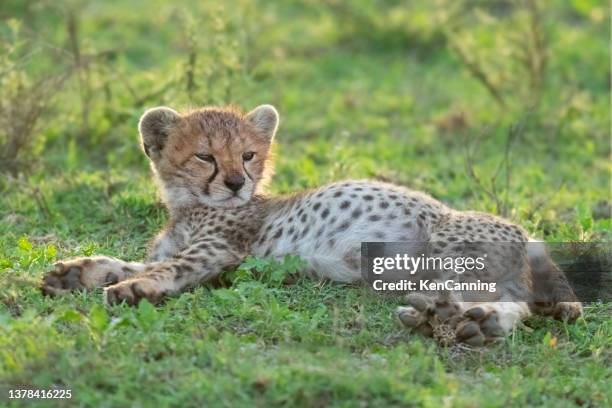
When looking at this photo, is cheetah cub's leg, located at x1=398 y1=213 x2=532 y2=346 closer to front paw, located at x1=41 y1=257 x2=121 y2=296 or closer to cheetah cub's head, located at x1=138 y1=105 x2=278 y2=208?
cheetah cub's head, located at x1=138 y1=105 x2=278 y2=208

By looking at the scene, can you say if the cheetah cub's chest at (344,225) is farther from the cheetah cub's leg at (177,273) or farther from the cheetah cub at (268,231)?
the cheetah cub's leg at (177,273)

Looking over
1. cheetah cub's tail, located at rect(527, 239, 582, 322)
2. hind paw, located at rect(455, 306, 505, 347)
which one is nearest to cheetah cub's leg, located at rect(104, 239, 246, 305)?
hind paw, located at rect(455, 306, 505, 347)

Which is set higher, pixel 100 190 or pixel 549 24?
pixel 549 24

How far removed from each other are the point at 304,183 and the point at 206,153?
2.21 meters

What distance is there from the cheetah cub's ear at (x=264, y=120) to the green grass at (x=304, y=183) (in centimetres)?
104

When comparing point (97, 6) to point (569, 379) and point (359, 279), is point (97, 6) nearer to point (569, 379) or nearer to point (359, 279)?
point (359, 279)

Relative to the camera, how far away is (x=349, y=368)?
5.42 m

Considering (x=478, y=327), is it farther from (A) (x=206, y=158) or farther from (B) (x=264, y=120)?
(B) (x=264, y=120)

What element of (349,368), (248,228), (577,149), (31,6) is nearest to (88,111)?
(31,6)

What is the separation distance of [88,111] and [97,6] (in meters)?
4.31

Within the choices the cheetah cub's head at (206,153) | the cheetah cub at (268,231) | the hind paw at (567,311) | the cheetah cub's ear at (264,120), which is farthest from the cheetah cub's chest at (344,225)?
the hind paw at (567,311)

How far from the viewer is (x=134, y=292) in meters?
6.25

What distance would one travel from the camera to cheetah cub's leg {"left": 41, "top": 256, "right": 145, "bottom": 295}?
21.3 ft

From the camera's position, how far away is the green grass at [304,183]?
5.33 m
